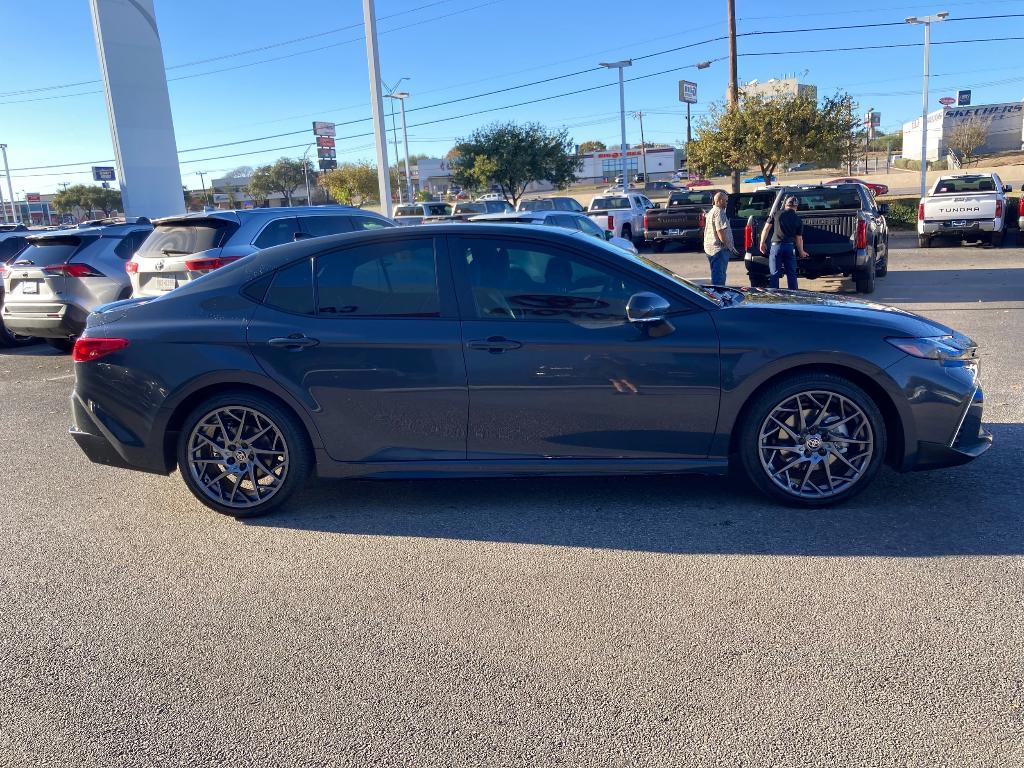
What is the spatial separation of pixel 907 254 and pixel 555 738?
773 inches

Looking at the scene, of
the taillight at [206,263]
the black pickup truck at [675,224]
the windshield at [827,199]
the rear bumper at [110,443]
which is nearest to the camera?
the rear bumper at [110,443]

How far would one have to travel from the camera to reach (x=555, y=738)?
9.07 feet

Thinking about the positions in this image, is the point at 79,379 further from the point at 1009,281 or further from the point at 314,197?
the point at 314,197

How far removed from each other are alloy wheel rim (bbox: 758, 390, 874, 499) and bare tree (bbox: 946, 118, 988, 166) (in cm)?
7240

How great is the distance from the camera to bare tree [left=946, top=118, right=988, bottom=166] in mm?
65062

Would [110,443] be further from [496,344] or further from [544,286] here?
[544,286]

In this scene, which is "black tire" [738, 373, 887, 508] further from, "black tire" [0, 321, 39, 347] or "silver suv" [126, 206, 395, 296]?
"black tire" [0, 321, 39, 347]

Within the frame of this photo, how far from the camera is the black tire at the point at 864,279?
12.9 m

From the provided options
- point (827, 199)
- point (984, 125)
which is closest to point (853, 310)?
point (827, 199)

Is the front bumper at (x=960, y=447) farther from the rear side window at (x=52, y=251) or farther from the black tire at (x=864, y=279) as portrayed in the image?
the rear side window at (x=52, y=251)

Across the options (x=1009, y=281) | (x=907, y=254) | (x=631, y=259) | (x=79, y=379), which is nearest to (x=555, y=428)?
(x=631, y=259)

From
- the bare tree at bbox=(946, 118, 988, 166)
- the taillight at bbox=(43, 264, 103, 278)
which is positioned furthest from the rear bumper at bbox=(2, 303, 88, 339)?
the bare tree at bbox=(946, 118, 988, 166)

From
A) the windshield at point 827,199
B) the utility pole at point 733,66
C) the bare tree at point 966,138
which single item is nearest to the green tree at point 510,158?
the utility pole at point 733,66

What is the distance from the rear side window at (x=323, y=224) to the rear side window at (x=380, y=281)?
485cm
